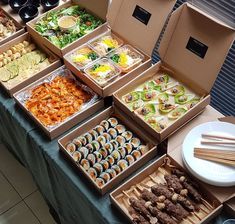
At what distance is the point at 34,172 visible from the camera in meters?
2.21

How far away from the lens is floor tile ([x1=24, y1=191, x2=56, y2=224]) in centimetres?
241

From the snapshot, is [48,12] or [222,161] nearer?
[222,161]

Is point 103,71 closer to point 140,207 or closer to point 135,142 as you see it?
point 135,142

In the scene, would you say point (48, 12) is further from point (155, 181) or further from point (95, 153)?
point (155, 181)

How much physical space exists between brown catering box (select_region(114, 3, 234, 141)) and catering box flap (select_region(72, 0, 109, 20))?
1.54 ft

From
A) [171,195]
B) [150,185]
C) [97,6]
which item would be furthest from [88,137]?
[97,6]

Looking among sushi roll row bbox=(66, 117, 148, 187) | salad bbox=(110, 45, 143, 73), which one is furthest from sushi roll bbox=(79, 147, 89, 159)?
salad bbox=(110, 45, 143, 73)

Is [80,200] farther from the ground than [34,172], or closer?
farther from the ground

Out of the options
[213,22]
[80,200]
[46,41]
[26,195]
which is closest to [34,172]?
[26,195]

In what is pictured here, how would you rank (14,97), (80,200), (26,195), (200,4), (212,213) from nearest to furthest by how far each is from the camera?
(212,213), (80,200), (200,4), (14,97), (26,195)

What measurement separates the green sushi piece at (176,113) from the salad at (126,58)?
0.34 m

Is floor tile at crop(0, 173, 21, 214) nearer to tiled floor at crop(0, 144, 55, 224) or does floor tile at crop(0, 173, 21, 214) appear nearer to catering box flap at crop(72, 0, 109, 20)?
tiled floor at crop(0, 144, 55, 224)

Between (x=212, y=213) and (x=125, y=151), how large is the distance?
465mm

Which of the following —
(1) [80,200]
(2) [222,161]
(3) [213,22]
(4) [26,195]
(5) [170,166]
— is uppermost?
(3) [213,22]
